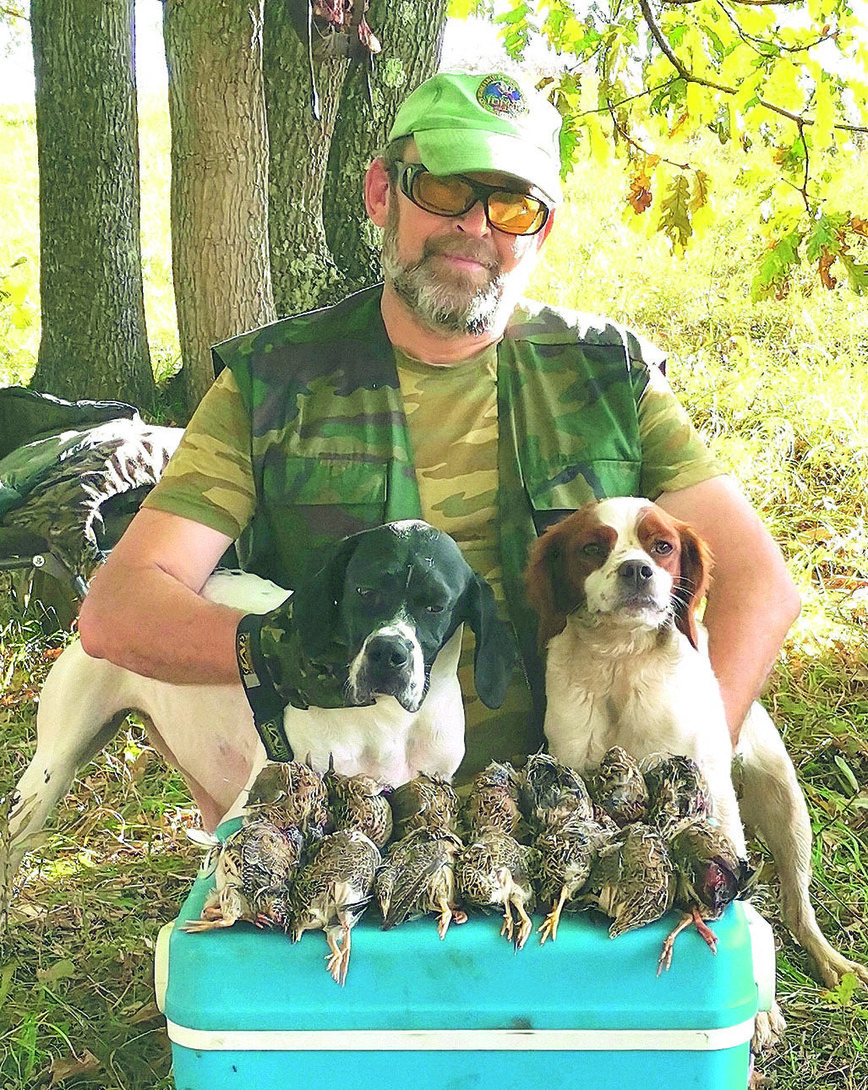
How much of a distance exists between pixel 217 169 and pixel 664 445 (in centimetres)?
214

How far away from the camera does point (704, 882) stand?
1538 millimetres

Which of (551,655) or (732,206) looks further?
(732,206)

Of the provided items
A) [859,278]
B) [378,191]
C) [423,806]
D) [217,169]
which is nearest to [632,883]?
[423,806]

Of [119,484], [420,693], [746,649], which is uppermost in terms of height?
[420,693]

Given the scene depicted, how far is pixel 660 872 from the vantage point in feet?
5.03

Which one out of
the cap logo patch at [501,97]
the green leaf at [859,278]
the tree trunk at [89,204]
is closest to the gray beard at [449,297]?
the cap logo patch at [501,97]

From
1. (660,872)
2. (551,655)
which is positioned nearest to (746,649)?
(551,655)

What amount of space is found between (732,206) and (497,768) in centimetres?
727

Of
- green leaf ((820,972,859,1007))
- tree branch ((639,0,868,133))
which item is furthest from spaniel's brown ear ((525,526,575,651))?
tree branch ((639,0,868,133))

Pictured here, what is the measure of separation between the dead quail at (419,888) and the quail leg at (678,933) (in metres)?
0.26

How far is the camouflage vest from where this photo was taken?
2.58 m

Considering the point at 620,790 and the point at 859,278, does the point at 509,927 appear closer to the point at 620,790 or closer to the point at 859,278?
the point at 620,790

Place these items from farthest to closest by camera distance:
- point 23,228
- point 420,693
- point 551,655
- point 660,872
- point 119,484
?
point 23,228 < point 119,484 < point 551,655 < point 420,693 < point 660,872

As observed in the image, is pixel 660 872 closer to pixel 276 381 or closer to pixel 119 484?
pixel 276 381
